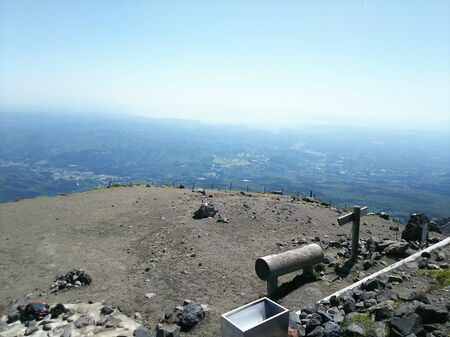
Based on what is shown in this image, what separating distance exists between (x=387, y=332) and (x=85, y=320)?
32.8 feet

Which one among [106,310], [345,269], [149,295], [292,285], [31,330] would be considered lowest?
[149,295]

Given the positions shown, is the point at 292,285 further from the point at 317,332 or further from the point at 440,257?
the point at 440,257

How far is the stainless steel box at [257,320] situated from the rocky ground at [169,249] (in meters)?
2.89

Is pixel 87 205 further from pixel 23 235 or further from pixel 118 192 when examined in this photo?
pixel 23 235

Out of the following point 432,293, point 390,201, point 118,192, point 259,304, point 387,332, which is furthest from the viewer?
point 390,201

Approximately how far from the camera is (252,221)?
2436cm

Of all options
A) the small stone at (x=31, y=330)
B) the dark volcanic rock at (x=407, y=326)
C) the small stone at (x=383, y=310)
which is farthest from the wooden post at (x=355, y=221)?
the small stone at (x=31, y=330)

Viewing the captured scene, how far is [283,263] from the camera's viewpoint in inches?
534

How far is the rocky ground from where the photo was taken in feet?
45.9

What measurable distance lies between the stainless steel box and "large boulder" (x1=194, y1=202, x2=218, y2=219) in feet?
49.3

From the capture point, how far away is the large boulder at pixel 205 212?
24359 millimetres

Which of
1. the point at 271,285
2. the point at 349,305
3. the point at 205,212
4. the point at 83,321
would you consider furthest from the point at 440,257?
the point at 83,321

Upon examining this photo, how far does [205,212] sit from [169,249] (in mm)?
5754

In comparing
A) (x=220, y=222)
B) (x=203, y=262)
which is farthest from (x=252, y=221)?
(x=203, y=262)
